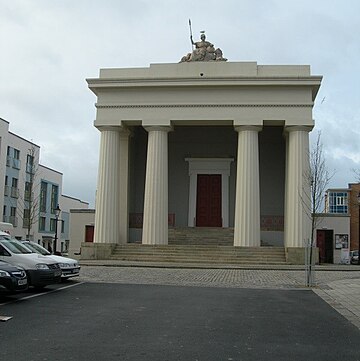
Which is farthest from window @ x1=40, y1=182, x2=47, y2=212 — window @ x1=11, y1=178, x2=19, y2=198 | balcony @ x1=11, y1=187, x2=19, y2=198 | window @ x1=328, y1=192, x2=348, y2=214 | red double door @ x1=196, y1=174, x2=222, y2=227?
red double door @ x1=196, y1=174, x2=222, y2=227

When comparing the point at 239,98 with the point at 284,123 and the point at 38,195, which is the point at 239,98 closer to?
the point at 284,123

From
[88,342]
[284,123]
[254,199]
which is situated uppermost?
[284,123]

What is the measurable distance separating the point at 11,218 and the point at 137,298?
5136cm

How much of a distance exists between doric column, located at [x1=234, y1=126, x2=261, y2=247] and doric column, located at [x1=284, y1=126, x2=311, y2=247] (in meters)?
1.85

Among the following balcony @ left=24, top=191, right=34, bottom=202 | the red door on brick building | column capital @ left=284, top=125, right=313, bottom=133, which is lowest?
the red door on brick building

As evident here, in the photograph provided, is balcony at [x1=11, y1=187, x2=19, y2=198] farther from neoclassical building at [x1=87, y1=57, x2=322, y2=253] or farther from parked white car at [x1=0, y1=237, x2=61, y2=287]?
parked white car at [x1=0, y1=237, x2=61, y2=287]

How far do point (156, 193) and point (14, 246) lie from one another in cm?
1547

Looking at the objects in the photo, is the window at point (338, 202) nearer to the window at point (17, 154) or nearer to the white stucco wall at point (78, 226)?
the white stucco wall at point (78, 226)

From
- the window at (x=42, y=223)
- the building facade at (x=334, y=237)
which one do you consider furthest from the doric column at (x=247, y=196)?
the window at (x=42, y=223)

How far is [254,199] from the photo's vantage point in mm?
29906

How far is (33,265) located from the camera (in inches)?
565

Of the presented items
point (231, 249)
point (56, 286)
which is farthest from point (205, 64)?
point (56, 286)

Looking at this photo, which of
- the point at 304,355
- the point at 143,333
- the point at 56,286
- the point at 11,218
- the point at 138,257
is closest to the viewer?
the point at 304,355

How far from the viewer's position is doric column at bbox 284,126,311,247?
2989cm
